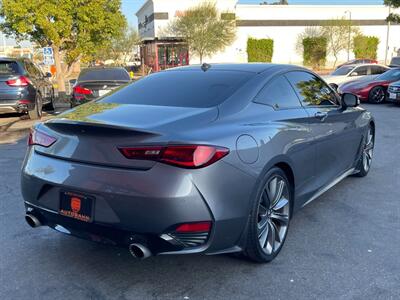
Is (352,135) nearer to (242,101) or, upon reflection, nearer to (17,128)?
(242,101)

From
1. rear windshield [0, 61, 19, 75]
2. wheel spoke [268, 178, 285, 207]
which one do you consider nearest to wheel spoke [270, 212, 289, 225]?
wheel spoke [268, 178, 285, 207]

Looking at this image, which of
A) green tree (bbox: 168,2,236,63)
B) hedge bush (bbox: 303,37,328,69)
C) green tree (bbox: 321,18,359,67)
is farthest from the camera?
hedge bush (bbox: 303,37,328,69)

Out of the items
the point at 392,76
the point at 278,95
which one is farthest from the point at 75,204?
the point at 392,76

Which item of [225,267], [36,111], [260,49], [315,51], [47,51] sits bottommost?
[225,267]

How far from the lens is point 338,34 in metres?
52.6

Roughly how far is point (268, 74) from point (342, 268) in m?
1.73

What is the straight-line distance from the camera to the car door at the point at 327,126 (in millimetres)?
4305

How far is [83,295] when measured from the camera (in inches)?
121

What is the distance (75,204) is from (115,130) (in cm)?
58

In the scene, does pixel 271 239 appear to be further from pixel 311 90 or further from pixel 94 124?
pixel 311 90

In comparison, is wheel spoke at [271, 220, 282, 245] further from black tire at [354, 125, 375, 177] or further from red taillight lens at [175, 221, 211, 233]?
black tire at [354, 125, 375, 177]

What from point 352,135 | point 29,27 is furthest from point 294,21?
point 352,135

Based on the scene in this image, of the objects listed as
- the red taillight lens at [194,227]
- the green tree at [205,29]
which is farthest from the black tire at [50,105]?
the green tree at [205,29]

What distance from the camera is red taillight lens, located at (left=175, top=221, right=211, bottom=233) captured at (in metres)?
2.83
